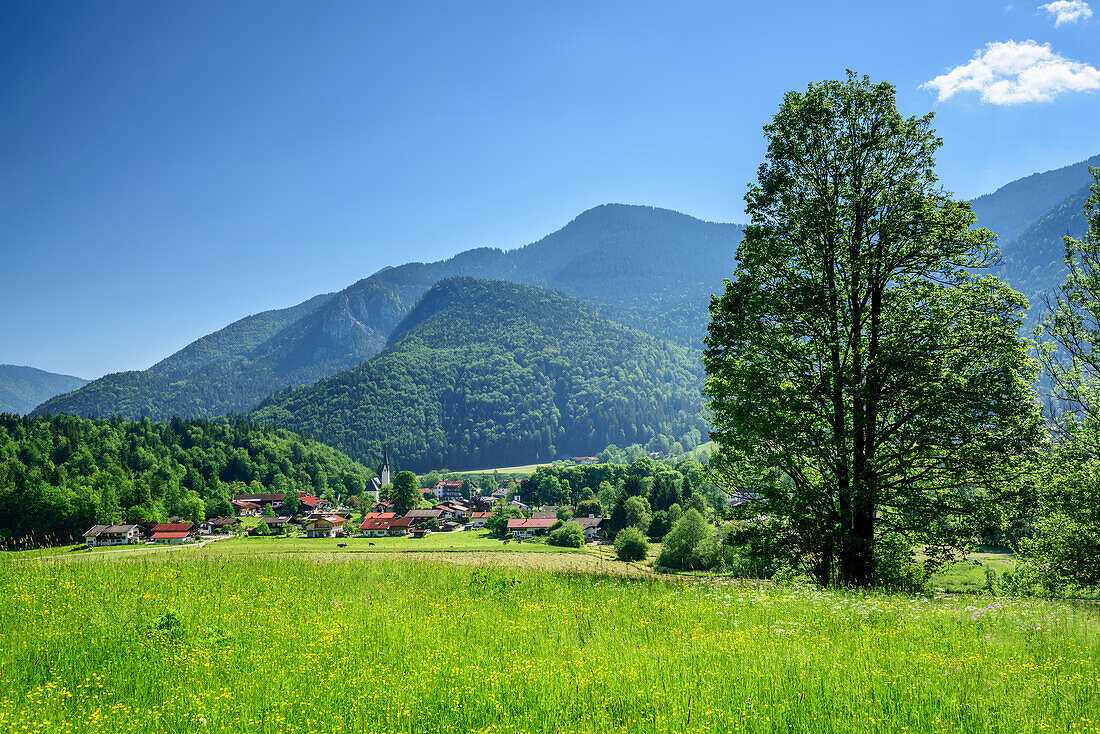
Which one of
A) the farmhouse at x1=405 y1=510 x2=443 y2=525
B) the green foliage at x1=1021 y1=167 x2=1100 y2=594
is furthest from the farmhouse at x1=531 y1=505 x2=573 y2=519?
the green foliage at x1=1021 y1=167 x2=1100 y2=594

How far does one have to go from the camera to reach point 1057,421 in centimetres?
1492

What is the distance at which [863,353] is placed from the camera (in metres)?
13.3

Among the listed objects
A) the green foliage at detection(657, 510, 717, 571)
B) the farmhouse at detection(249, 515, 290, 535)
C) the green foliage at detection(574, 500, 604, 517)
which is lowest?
the farmhouse at detection(249, 515, 290, 535)

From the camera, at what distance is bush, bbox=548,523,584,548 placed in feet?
257

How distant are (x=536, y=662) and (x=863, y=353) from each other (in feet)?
35.1

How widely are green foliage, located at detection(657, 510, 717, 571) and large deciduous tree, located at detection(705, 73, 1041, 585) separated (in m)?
37.8

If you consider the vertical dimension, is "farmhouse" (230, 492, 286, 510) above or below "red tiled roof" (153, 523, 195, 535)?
below

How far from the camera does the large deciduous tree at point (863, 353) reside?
1248 cm

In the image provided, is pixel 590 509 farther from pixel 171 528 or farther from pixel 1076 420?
pixel 1076 420

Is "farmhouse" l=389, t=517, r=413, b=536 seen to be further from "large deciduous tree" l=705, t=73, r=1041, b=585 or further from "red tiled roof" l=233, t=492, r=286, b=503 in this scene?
"large deciduous tree" l=705, t=73, r=1041, b=585

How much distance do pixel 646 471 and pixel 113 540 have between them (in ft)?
326

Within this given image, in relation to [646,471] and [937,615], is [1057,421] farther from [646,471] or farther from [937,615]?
[646,471]

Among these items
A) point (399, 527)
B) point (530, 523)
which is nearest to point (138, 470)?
point (399, 527)

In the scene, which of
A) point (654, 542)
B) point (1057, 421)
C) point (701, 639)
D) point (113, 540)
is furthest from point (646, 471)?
point (701, 639)
